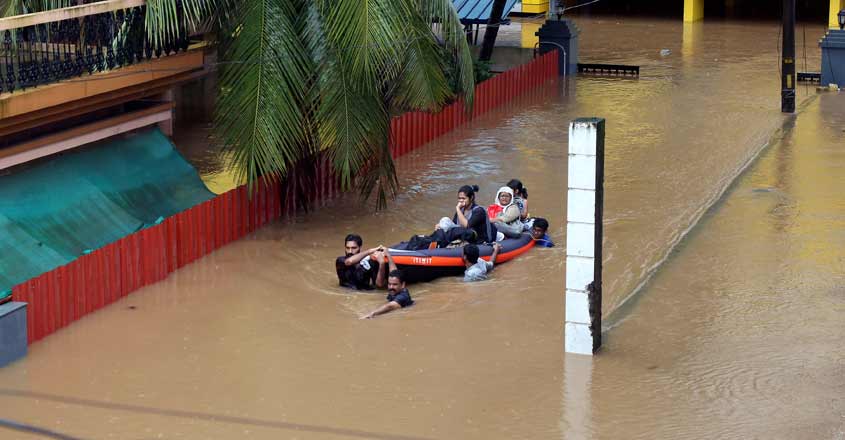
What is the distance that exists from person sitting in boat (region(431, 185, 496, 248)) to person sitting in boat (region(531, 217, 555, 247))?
30.8 inches

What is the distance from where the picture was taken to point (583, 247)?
1368cm

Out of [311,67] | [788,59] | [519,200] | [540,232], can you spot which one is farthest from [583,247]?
[788,59]

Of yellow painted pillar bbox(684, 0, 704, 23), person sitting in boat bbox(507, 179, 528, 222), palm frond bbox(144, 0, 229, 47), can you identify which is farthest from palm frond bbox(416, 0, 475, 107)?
yellow painted pillar bbox(684, 0, 704, 23)

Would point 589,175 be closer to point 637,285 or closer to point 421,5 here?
point 637,285

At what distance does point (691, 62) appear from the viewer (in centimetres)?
3491

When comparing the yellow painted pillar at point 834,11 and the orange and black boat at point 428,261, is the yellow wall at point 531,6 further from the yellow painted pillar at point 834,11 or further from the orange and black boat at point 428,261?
the orange and black boat at point 428,261

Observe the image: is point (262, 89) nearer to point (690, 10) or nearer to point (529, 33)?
point (529, 33)

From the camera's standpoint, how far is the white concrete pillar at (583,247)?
13.5 m

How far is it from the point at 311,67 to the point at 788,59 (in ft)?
42.8

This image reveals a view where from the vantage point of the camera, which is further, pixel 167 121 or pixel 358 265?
pixel 167 121

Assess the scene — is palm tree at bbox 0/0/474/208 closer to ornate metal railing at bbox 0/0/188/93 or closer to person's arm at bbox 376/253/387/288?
ornate metal railing at bbox 0/0/188/93

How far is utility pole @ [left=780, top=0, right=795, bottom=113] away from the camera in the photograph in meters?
26.3

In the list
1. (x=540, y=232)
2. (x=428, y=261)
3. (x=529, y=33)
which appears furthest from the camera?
(x=529, y=33)

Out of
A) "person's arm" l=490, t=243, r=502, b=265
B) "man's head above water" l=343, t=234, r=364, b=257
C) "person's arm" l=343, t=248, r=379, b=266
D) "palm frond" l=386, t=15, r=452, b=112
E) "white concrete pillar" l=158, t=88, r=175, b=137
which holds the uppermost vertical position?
"palm frond" l=386, t=15, r=452, b=112
